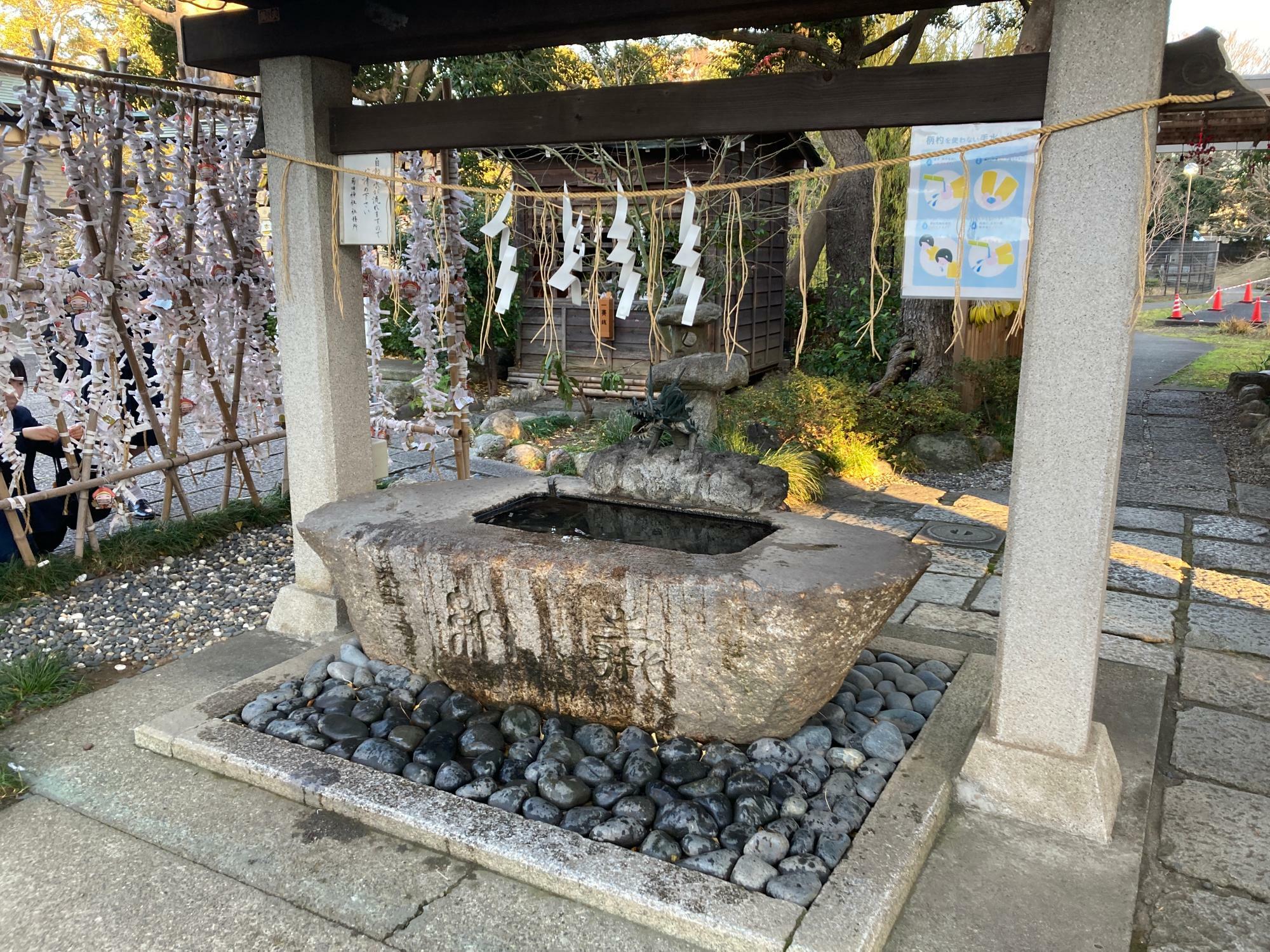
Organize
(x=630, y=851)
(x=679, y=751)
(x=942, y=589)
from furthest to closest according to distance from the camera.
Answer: (x=942, y=589), (x=679, y=751), (x=630, y=851)

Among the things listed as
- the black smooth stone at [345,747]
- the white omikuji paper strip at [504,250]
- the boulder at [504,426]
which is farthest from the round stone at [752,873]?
the boulder at [504,426]

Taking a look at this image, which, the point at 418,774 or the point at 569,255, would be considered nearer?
the point at 418,774

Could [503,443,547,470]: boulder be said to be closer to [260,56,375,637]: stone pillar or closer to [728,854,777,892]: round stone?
[260,56,375,637]: stone pillar

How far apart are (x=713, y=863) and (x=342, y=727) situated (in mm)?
1589

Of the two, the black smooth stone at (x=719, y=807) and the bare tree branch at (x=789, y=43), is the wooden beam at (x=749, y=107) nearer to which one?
the black smooth stone at (x=719, y=807)

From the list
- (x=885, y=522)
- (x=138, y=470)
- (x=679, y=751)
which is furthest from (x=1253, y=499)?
(x=138, y=470)

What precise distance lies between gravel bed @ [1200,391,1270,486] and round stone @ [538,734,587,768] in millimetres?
7084

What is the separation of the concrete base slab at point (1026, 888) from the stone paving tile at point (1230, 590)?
2334 millimetres

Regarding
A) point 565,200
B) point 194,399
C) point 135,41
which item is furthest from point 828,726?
point 135,41

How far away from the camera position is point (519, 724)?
346 centimetres

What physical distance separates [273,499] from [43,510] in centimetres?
160

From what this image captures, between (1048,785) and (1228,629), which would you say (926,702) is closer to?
(1048,785)

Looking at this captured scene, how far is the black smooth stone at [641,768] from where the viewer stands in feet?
10.3

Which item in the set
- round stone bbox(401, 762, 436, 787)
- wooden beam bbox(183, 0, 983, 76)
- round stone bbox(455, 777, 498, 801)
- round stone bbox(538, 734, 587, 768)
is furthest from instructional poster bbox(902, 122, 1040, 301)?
round stone bbox(401, 762, 436, 787)
